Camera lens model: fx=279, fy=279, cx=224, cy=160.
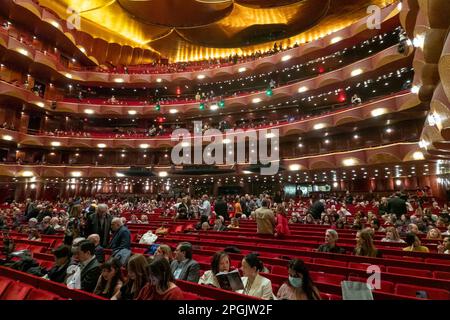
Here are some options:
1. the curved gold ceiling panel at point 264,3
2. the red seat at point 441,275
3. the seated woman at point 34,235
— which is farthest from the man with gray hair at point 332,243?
the curved gold ceiling panel at point 264,3

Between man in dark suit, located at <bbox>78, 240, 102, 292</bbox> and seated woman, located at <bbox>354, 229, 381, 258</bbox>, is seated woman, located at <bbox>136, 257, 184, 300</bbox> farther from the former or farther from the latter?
seated woman, located at <bbox>354, 229, 381, 258</bbox>

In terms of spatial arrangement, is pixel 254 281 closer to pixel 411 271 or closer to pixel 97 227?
pixel 411 271

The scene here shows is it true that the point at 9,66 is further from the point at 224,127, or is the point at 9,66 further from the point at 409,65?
the point at 409,65

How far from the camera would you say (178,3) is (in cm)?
2728

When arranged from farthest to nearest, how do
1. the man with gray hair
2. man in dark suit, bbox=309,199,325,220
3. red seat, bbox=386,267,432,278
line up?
man in dark suit, bbox=309,199,325,220
the man with gray hair
red seat, bbox=386,267,432,278

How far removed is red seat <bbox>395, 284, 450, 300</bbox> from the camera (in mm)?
2777

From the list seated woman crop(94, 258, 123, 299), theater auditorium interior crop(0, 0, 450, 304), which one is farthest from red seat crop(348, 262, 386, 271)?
seated woman crop(94, 258, 123, 299)

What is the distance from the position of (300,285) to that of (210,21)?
104ft

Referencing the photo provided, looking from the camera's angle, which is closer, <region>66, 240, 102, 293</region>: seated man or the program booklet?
the program booklet

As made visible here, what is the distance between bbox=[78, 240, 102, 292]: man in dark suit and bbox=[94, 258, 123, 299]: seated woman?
23 cm

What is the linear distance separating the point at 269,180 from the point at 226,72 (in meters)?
10.7

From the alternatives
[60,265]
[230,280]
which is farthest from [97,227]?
[230,280]

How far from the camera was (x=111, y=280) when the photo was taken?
10.3ft
